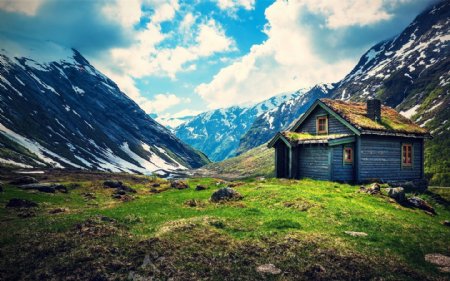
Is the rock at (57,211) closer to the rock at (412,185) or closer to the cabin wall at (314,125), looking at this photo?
the cabin wall at (314,125)

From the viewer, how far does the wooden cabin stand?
36750 mm

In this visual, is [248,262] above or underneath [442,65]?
underneath

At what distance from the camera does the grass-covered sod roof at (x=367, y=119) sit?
37875mm

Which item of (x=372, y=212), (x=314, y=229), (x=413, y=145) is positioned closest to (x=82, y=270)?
(x=314, y=229)

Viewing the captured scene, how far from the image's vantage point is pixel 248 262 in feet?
46.9

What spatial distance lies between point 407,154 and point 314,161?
13.3 meters

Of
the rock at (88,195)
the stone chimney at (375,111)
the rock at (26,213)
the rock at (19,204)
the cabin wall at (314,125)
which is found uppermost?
the stone chimney at (375,111)

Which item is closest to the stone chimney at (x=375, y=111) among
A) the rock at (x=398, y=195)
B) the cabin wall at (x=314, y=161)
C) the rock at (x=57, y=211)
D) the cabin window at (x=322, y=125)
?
the cabin window at (x=322, y=125)

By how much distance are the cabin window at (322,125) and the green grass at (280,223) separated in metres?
15.0

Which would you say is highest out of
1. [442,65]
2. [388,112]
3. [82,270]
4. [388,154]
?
[442,65]

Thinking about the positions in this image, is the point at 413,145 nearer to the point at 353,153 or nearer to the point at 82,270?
the point at 353,153

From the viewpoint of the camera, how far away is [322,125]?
1676 inches

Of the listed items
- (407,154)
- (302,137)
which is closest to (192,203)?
(302,137)

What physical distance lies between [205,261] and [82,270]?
5.21 meters
